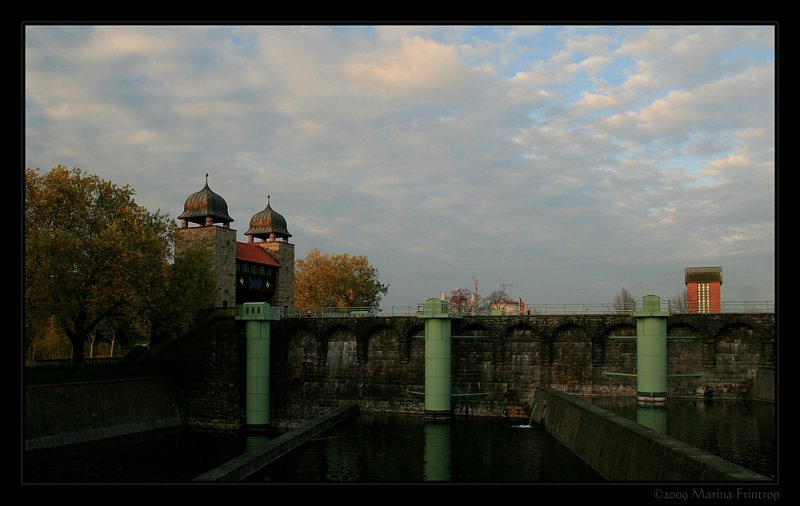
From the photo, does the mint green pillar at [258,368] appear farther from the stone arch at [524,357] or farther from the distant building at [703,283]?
the distant building at [703,283]

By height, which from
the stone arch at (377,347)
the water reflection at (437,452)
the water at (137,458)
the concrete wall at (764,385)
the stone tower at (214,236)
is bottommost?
the water at (137,458)

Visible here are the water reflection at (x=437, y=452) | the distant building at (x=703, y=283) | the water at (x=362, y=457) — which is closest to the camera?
the water at (x=362, y=457)

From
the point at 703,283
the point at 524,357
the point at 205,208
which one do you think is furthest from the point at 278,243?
the point at 703,283

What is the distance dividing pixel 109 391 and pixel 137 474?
1313 cm

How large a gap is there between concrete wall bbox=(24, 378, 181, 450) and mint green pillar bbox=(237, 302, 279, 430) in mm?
6367

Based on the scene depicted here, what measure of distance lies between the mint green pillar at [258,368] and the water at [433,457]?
6.77 meters

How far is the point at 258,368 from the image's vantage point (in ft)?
148

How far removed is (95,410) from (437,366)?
2170 centimetres

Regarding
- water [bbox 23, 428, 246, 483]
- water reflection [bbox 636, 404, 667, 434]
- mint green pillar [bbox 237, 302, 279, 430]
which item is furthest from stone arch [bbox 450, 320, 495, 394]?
water [bbox 23, 428, 246, 483]

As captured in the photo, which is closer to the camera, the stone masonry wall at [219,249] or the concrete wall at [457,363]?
the concrete wall at [457,363]

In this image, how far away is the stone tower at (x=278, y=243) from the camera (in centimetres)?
6650

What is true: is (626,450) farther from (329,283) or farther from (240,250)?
(329,283)

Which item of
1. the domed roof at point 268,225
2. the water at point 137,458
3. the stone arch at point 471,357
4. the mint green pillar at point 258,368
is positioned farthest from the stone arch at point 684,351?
the domed roof at point 268,225
